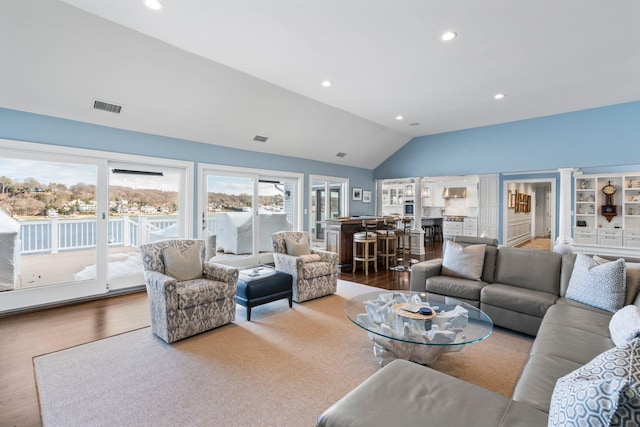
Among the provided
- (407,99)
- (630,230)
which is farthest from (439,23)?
(630,230)

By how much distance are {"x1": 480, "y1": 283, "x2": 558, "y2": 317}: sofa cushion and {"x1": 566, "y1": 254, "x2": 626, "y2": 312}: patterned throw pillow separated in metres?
0.25

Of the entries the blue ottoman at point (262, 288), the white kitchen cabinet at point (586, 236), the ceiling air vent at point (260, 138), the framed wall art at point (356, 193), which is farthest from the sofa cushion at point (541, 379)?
the white kitchen cabinet at point (586, 236)

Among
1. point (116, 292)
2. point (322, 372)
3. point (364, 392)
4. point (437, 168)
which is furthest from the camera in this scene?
point (437, 168)

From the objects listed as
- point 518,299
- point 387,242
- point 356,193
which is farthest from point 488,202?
point 518,299

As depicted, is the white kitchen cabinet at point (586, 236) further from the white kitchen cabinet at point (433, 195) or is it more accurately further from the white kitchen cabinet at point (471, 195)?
the white kitchen cabinet at point (433, 195)

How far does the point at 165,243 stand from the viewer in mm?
3488

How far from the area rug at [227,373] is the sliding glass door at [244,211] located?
8.85 ft

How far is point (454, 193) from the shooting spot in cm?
1194

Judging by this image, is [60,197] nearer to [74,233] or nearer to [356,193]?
[74,233]

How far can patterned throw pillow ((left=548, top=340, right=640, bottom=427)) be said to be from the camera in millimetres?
877

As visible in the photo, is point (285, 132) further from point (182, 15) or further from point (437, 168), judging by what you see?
point (437, 168)

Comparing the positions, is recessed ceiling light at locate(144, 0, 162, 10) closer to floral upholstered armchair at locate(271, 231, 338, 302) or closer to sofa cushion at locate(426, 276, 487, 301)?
floral upholstered armchair at locate(271, 231, 338, 302)

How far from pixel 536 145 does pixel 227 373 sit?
276 inches

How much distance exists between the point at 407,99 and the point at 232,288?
13.7 ft
